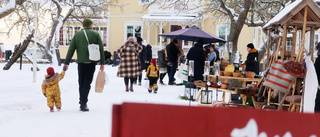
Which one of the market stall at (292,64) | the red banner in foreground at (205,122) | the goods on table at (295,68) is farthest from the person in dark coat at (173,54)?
the red banner in foreground at (205,122)

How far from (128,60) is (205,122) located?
10669 mm

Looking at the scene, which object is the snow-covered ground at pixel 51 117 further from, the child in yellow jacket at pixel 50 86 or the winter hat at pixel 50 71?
the winter hat at pixel 50 71

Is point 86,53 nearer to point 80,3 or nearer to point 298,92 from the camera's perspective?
point 298,92

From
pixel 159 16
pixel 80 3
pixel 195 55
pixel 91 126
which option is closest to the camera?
pixel 91 126

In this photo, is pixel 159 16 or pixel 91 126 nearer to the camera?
pixel 91 126

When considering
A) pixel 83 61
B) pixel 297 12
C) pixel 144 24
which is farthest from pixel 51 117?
pixel 144 24

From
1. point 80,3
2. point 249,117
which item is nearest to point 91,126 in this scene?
point 249,117

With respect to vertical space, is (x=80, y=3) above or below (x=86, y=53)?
above

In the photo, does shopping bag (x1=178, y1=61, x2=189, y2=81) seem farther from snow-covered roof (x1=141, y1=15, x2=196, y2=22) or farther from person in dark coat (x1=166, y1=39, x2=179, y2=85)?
snow-covered roof (x1=141, y1=15, x2=196, y2=22)

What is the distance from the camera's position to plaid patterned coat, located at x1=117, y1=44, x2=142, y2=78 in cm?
1180

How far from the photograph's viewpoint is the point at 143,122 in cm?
121

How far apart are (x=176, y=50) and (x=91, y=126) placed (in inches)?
353

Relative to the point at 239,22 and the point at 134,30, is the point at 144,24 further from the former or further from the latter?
the point at 239,22

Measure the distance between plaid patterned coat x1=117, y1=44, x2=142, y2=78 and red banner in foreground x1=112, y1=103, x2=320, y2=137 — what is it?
34.4 feet
